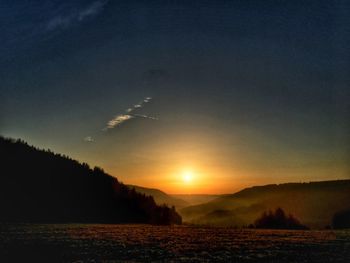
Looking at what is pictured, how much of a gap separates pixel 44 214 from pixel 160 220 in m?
19.9

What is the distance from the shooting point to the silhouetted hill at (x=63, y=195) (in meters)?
76.8

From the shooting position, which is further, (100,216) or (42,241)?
(100,216)

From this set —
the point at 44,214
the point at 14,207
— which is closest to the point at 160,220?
the point at 44,214

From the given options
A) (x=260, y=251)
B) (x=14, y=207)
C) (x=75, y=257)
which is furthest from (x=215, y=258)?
(x=14, y=207)

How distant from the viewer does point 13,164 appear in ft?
281

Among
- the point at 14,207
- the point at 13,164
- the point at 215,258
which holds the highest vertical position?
the point at 13,164

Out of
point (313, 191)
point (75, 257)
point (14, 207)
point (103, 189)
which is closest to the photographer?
point (75, 257)

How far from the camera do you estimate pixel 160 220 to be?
79.9m

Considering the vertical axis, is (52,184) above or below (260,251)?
above

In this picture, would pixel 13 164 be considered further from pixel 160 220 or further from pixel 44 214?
pixel 160 220

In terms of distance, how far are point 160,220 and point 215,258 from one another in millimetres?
49834

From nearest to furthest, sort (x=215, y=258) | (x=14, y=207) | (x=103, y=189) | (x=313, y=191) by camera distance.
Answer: (x=215, y=258) → (x=313, y=191) → (x=14, y=207) → (x=103, y=189)

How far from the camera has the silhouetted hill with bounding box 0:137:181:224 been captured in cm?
7675

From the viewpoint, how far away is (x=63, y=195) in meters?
86.5
